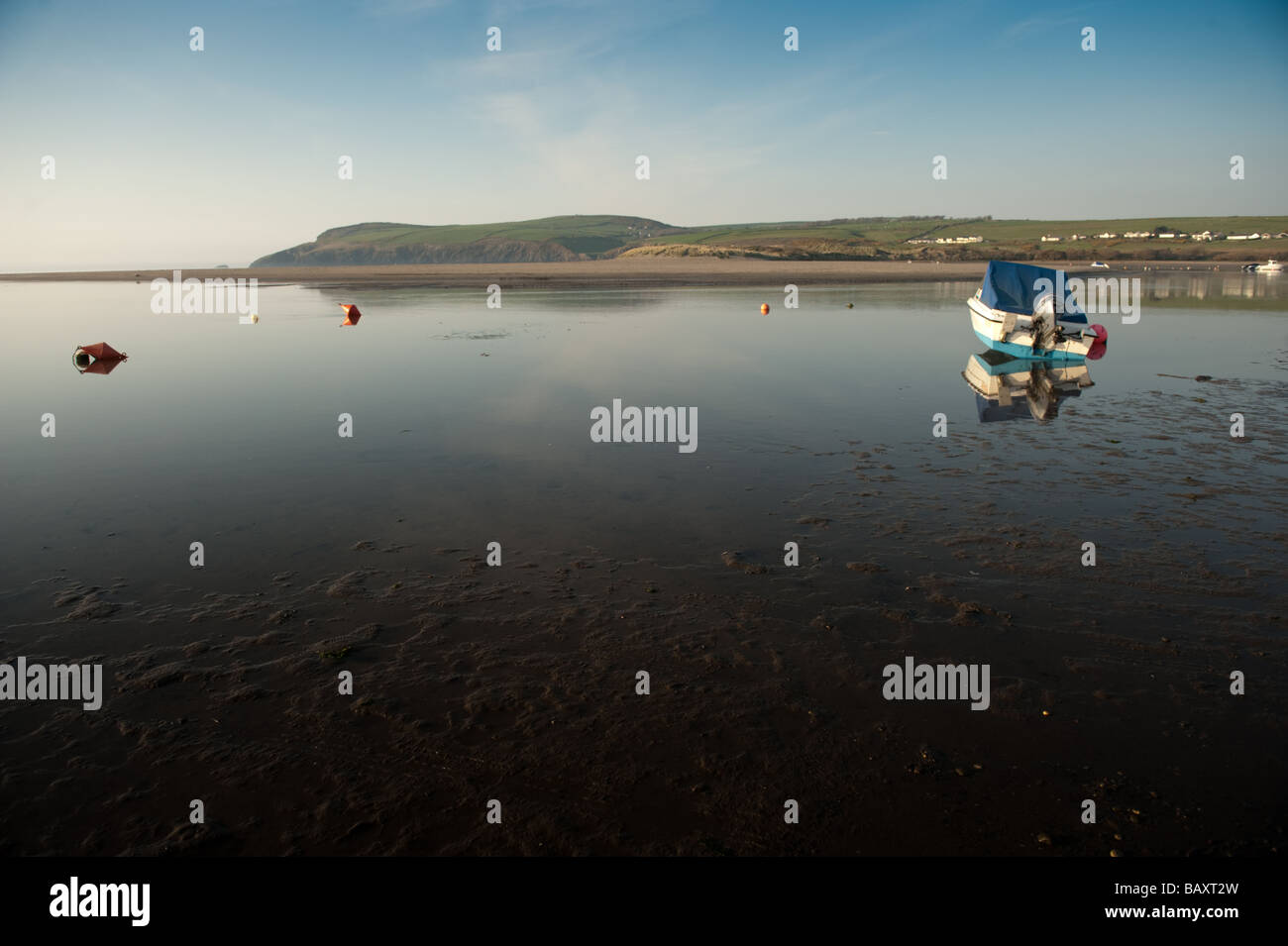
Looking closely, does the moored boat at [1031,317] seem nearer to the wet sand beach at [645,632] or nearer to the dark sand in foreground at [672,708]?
the wet sand beach at [645,632]

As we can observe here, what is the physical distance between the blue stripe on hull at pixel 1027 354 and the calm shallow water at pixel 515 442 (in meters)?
1.26

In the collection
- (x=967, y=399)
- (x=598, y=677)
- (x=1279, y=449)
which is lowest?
(x=598, y=677)

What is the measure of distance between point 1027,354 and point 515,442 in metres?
20.7

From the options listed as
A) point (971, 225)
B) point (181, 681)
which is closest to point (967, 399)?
point (181, 681)

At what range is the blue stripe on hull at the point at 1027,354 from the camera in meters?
25.6

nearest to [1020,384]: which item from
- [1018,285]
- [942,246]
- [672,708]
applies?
[1018,285]

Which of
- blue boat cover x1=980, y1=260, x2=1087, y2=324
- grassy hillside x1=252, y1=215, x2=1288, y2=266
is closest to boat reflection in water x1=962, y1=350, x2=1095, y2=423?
blue boat cover x1=980, y1=260, x2=1087, y2=324

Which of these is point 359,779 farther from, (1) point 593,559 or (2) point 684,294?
(2) point 684,294

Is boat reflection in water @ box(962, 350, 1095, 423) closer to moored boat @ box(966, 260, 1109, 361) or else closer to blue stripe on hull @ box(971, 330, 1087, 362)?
blue stripe on hull @ box(971, 330, 1087, 362)

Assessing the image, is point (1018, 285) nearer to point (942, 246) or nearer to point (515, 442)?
point (515, 442)

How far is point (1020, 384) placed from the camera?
72.4ft

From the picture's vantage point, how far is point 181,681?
6730 millimetres

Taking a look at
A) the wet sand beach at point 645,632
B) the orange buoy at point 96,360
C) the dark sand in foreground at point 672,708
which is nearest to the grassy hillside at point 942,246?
the orange buoy at point 96,360
